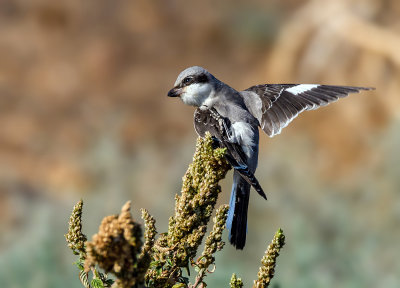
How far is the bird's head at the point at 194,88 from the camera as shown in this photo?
3.35 m

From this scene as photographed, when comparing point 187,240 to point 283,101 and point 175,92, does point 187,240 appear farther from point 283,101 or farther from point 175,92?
point 283,101

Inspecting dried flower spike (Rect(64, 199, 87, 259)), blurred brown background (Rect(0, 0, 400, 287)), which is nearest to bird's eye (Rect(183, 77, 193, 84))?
dried flower spike (Rect(64, 199, 87, 259))

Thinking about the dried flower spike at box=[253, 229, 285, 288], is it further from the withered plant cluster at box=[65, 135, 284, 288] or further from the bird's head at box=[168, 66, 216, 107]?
the bird's head at box=[168, 66, 216, 107]

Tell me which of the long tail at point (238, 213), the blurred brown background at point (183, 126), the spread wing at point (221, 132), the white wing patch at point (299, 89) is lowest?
the long tail at point (238, 213)

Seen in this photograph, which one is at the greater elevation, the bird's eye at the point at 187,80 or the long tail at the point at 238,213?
the bird's eye at the point at 187,80

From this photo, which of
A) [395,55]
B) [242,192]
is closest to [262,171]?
[395,55]

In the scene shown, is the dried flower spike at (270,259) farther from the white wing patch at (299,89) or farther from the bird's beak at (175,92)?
the white wing patch at (299,89)

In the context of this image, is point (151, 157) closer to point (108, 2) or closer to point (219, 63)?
point (219, 63)

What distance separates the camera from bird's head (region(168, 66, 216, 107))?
3350 millimetres

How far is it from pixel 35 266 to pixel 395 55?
533cm

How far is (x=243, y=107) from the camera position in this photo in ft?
11.1

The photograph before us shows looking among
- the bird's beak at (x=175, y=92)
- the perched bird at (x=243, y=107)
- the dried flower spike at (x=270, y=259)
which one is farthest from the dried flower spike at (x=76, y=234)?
the bird's beak at (x=175, y=92)

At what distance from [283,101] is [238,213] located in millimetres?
816

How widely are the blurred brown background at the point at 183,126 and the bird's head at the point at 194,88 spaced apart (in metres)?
2.39
